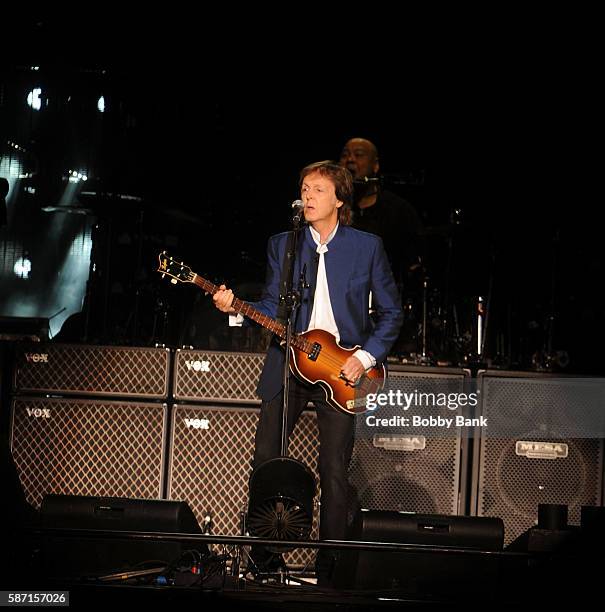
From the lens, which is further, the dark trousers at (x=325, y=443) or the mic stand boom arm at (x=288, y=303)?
the dark trousers at (x=325, y=443)

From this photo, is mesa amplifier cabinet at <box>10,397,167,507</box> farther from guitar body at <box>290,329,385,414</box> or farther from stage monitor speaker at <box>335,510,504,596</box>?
stage monitor speaker at <box>335,510,504,596</box>

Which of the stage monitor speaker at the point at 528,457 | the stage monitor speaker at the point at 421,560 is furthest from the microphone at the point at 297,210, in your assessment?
the stage monitor speaker at the point at 528,457

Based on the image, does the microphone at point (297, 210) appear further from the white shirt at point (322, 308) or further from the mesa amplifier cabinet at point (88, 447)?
the mesa amplifier cabinet at point (88, 447)

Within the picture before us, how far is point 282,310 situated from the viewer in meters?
5.10

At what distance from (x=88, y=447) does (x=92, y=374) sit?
464 mm

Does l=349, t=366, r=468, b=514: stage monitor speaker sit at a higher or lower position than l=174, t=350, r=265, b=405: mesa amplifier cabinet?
lower

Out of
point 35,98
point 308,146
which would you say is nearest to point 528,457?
point 308,146

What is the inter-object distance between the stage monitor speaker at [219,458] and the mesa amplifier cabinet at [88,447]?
4.7 inches

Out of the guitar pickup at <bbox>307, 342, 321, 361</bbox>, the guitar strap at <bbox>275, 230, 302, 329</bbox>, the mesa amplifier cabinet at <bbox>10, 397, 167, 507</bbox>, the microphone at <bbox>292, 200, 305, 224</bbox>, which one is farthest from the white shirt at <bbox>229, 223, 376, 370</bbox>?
the mesa amplifier cabinet at <bbox>10, 397, 167, 507</bbox>

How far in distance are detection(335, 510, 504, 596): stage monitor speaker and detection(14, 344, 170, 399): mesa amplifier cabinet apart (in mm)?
1887

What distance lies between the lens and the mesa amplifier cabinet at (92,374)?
653 centimetres

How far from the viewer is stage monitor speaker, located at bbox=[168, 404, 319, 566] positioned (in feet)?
21.1

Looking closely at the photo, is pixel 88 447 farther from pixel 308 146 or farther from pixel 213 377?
pixel 308 146

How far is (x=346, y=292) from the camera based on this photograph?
556 centimetres
